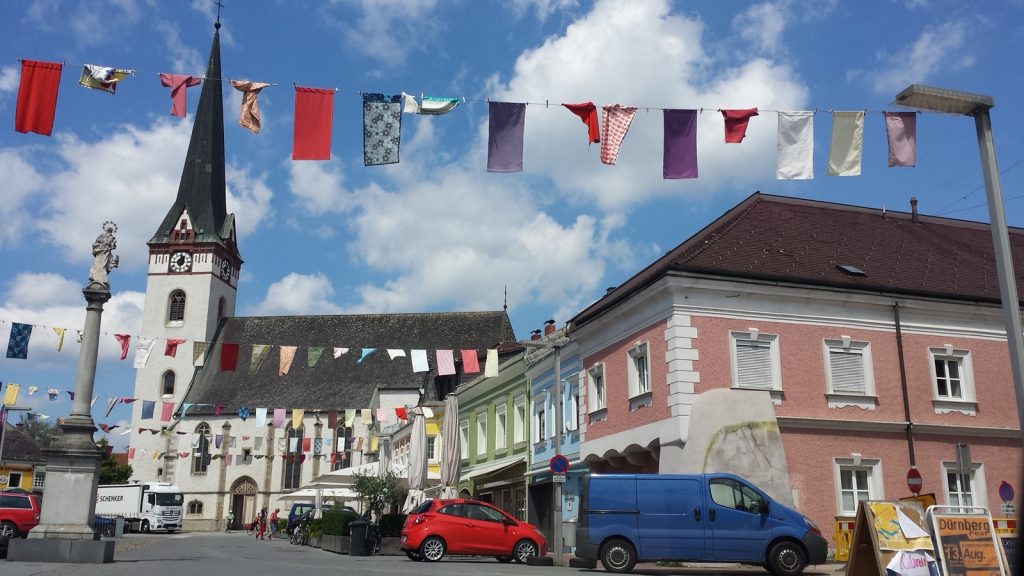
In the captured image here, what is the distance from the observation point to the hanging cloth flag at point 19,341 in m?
32.7

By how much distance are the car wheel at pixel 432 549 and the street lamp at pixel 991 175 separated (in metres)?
13.2

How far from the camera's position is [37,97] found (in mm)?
15750

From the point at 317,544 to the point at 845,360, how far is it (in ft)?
64.4

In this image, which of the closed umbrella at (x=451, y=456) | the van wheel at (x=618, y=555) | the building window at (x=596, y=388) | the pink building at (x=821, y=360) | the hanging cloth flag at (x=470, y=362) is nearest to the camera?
the van wheel at (x=618, y=555)

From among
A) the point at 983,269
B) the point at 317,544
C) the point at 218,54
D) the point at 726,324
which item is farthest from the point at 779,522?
the point at 218,54

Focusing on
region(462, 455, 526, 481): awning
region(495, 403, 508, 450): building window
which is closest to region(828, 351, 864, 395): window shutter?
region(462, 455, 526, 481): awning

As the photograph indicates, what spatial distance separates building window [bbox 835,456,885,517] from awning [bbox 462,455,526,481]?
1189cm

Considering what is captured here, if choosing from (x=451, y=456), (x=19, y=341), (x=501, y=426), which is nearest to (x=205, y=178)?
(x=19, y=341)

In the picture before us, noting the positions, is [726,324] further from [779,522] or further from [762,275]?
[779,522]

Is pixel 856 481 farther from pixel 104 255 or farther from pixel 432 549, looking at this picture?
pixel 104 255

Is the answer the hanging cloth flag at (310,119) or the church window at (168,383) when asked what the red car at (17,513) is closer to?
the hanging cloth flag at (310,119)

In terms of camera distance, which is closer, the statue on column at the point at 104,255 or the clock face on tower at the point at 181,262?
the statue on column at the point at 104,255

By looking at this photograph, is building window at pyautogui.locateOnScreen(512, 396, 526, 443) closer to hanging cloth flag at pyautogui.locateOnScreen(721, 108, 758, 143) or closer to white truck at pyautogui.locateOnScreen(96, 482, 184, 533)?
hanging cloth flag at pyautogui.locateOnScreen(721, 108, 758, 143)

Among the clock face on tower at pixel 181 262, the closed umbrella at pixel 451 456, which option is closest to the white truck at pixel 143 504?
the closed umbrella at pixel 451 456
